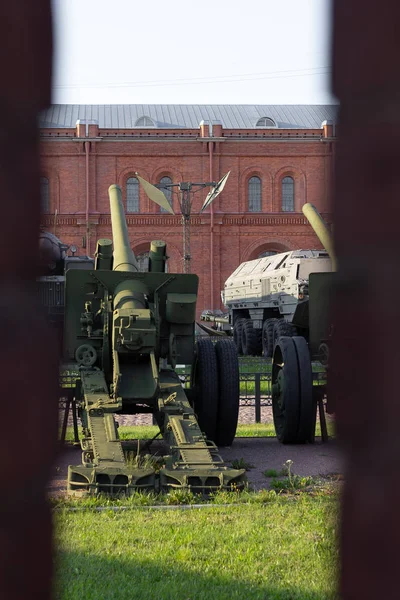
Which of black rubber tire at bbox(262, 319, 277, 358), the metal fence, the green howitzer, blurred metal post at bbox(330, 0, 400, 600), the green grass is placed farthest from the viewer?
black rubber tire at bbox(262, 319, 277, 358)

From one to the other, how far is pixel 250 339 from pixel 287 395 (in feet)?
57.9

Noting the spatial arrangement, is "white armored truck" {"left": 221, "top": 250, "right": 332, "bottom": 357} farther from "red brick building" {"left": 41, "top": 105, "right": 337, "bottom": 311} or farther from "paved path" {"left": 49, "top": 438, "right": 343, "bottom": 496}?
"paved path" {"left": 49, "top": 438, "right": 343, "bottom": 496}

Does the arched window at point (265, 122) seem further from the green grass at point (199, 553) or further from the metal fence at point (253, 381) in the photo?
the green grass at point (199, 553)

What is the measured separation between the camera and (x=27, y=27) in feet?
2.78

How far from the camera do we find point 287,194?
135 ft

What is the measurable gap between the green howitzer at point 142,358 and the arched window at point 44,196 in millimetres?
6141

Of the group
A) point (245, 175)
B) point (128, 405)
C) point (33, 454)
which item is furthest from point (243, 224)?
point (33, 454)

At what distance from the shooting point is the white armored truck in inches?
894

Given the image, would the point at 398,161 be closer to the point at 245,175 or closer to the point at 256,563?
the point at 256,563

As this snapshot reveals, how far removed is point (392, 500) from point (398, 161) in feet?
0.95

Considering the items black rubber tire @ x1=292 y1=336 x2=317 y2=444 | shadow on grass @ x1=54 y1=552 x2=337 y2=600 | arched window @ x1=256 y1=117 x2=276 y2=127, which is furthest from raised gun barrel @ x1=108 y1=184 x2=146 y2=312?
arched window @ x1=256 y1=117 x2=276 y2=127

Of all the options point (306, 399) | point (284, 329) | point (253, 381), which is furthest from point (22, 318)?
point (284, 329)

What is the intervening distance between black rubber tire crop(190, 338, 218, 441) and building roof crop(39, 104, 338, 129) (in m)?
32.4

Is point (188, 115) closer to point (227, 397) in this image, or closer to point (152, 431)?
point (152, 431)
